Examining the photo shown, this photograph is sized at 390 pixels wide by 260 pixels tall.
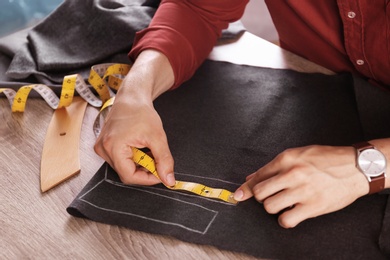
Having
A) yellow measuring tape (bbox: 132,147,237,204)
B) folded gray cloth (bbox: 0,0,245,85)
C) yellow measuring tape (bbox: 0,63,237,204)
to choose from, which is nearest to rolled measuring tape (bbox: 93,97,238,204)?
yellow measuring tape (bbox: 132,147,237,204)

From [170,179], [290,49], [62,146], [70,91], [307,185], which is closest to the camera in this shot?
[307,185]

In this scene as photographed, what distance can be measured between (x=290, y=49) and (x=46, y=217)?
938 millimetres

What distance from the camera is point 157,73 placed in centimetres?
147

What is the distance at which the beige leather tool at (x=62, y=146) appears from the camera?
4.29 feet

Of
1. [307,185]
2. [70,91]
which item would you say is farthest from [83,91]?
[307,185]

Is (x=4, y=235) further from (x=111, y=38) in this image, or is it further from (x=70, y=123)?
(x=111, y=38)

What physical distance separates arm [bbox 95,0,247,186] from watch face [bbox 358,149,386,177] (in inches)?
16.3

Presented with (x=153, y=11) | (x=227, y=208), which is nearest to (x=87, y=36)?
(x=153, y=11)

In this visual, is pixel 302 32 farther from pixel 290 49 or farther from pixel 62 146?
pixel 62 146

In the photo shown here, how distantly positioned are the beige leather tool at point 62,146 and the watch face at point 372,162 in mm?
660

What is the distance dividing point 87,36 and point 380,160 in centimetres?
102

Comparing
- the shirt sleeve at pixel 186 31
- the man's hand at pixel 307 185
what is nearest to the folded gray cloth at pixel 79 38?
the shirt sleeve at pixel 186 31

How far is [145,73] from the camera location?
1.44m

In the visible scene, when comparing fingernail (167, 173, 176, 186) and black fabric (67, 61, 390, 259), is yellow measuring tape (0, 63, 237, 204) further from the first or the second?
fingernail (167, 173, 176, 186)
